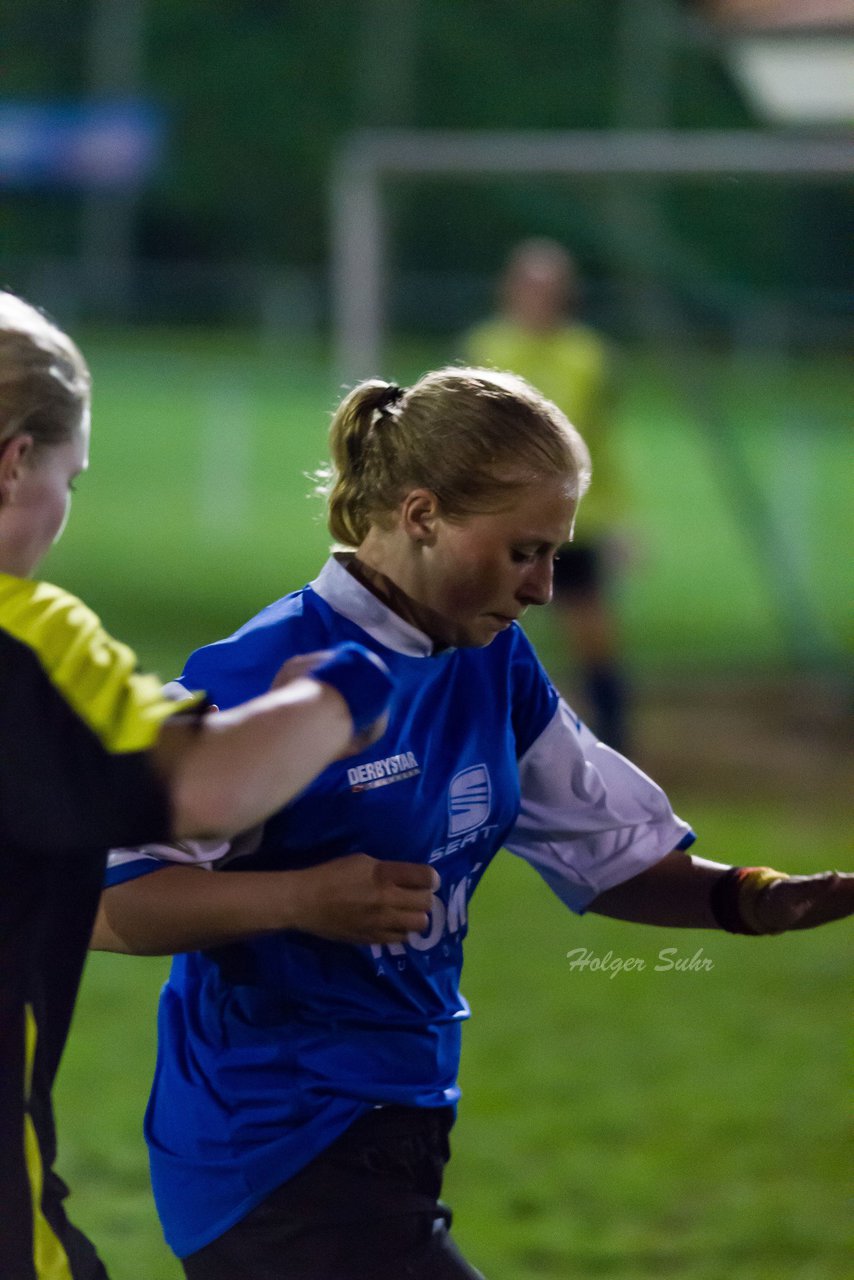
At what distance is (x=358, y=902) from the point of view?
5.75ft

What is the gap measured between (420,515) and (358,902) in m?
0.41

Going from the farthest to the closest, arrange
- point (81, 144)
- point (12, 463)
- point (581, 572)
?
point (81, 144), point (581, 572), point (12, 463)

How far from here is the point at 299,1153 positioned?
6.40 feet

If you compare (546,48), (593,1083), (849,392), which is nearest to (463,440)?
(593,1083)

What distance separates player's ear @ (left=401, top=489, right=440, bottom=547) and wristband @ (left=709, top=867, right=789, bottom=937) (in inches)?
19.8

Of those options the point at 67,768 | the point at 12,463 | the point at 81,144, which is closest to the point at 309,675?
the point at 67,768

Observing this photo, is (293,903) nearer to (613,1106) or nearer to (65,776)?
(65,776)

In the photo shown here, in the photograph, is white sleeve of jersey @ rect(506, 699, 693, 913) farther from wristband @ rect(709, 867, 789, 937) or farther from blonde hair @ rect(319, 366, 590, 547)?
blonde hair @ rect(319, 366, 590, 547)

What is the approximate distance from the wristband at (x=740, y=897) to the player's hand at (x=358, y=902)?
0.46 meters

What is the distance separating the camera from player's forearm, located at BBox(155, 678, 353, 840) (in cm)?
148

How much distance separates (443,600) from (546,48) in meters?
28.6

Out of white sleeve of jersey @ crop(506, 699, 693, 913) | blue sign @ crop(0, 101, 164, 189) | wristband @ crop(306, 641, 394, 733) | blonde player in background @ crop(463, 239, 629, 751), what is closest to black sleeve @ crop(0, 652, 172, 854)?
wristband @ crop(306, 641, 394, 733)

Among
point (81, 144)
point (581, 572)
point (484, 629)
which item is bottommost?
point (81, 144)

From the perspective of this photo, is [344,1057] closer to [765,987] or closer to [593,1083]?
[593,1083]
